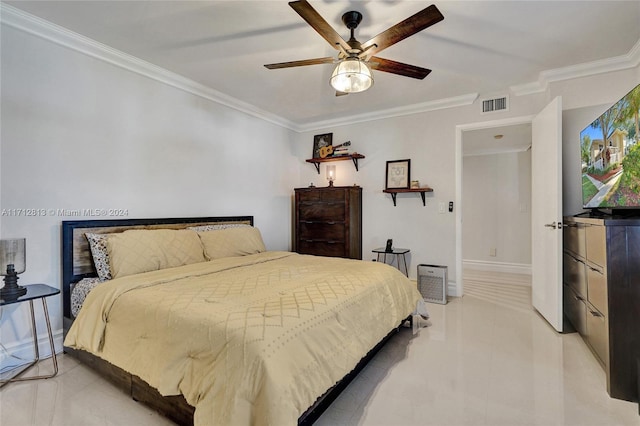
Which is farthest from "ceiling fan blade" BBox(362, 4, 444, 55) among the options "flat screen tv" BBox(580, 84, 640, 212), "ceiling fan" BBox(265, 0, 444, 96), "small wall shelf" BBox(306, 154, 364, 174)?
"small wall shelf" BBox(306, 154, 364, 174)

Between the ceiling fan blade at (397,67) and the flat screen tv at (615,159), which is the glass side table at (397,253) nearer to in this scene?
the flat screen tv at (615,159)

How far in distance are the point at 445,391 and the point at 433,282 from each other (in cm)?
188

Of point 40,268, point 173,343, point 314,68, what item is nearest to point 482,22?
point 314,68

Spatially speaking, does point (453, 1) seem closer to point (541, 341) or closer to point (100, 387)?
point (541, 341)

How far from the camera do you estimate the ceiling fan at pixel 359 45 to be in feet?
5.47

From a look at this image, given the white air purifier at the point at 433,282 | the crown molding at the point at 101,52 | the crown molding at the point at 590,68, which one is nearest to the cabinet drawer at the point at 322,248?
the white air purifier at the point at 433,282

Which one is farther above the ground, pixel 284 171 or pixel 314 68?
pixel 314 68

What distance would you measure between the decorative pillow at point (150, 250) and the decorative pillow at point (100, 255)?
0.30ft

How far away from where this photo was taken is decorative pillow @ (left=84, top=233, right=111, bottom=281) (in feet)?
7.59

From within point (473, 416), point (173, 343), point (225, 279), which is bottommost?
point (473, 416)

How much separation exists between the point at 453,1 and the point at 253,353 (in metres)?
2.35

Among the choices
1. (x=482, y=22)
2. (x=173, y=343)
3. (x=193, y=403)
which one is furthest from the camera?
(x=482, y=22)

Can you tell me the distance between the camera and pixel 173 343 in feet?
4.71

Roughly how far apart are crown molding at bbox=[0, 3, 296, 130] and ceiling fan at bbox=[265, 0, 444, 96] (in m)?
1.45
